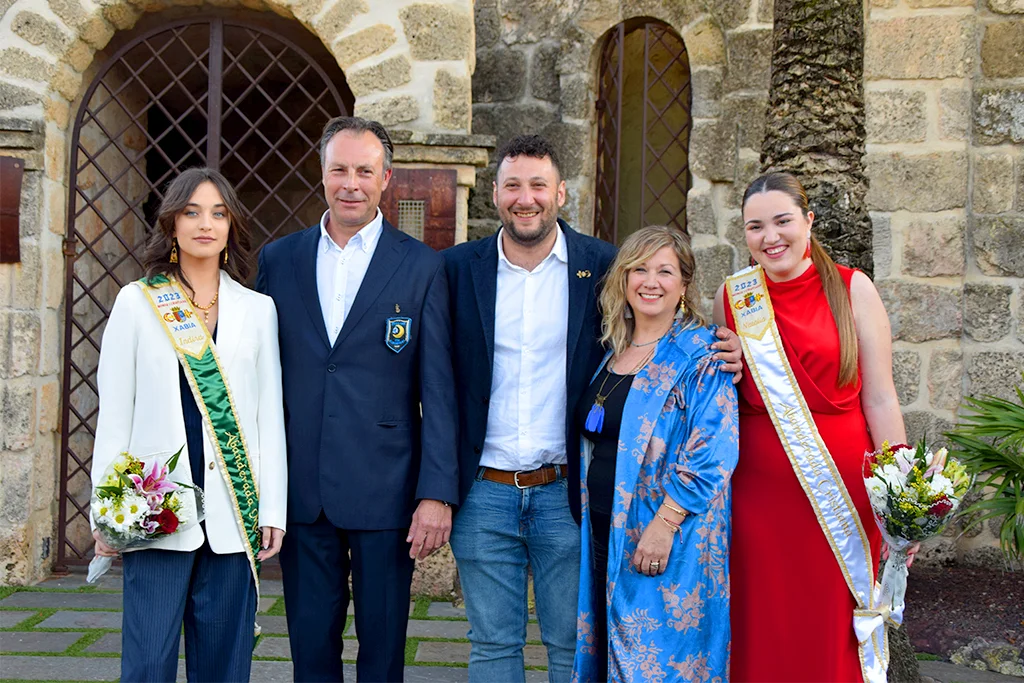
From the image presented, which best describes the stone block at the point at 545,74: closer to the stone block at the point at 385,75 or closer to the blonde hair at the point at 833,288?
the stone block at the point at 385,75

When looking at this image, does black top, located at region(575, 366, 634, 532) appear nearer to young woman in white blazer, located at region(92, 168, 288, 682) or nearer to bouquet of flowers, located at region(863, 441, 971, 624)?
bouquet of flowers, located at region(863, 441, 971, 624)

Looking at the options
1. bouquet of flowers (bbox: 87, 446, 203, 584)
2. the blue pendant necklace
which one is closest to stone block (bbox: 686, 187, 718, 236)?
the blue pendant necklace

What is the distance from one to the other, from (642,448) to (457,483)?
1.78ft

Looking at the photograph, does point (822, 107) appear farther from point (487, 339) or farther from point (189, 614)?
point (189, 614)

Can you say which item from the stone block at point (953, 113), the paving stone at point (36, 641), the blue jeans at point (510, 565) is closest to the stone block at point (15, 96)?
the paving stone at point (36, 641)

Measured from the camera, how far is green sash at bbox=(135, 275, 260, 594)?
A: 97.7 inches

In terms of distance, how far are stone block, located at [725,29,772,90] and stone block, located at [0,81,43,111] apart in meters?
3.73

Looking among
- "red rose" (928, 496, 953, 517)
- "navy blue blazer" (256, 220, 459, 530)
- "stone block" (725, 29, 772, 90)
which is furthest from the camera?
"stone block" (725, 29, 772, 90)

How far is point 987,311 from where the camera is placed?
4.87 m

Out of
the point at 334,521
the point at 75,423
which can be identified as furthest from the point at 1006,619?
the point at 75,423

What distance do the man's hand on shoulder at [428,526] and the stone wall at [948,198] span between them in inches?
121

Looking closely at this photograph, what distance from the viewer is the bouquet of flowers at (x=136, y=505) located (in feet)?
7.55

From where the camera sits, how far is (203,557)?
2.51 m

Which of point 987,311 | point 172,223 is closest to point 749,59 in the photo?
point 987,311
